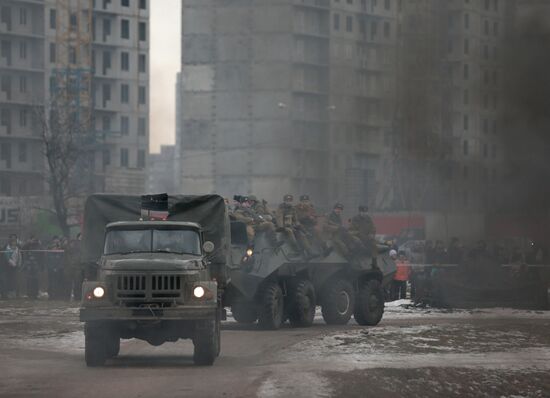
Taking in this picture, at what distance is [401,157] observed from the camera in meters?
64.4

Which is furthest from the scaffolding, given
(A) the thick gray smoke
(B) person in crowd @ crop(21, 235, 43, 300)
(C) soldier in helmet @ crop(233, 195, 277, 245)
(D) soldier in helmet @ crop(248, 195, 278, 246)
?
(C) soldier in helmet @ crop(233, 195, 277, 245)

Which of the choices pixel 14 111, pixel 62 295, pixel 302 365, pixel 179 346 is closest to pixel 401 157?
pixel 62 295

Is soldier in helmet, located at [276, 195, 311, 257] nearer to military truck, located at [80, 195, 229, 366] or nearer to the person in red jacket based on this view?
the person in red jacket

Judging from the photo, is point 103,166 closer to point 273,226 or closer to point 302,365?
point 273,226

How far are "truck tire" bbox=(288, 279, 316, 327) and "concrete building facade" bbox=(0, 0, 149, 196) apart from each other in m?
77.7

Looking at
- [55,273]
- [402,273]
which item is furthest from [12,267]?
[402,273]

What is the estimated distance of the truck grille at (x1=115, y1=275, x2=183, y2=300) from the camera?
830 inches

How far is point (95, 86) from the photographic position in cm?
11956

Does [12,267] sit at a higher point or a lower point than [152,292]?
lower

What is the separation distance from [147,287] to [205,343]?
1.30 metres

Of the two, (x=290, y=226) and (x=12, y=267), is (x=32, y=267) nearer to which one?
(x=12, y=267)

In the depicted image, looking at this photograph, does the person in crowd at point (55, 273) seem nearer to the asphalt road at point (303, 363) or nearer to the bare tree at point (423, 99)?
the asphalt road at point (303, 363)

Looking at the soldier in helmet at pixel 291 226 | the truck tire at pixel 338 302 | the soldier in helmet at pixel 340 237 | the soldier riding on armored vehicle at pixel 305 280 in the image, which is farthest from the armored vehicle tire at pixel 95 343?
the soldier in helmet at pixel 340 237

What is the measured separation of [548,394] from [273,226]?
11121 millimetres
